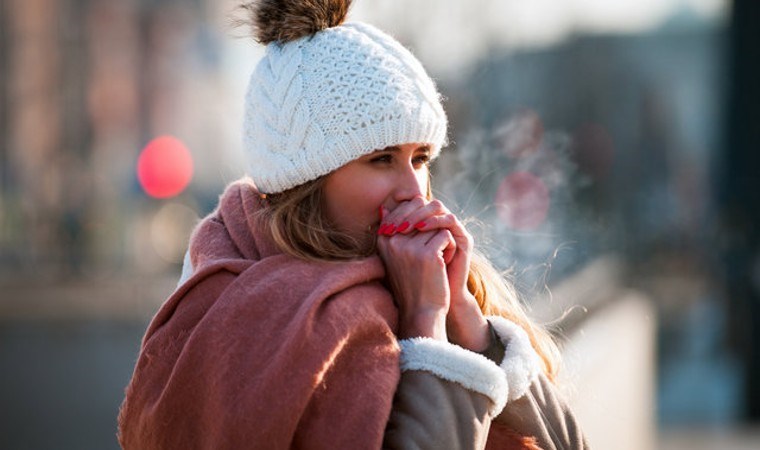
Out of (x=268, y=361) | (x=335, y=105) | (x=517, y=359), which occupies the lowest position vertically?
(x=517, y=359)

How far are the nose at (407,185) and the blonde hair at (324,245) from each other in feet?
0.42

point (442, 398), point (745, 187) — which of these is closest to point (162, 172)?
point (745, 187)

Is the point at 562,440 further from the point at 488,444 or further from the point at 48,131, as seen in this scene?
the point at 48,131

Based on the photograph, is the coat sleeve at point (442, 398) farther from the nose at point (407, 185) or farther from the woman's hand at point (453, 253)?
the nose at point (407, 185)

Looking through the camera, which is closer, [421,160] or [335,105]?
[335,105]

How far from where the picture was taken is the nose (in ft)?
7.75

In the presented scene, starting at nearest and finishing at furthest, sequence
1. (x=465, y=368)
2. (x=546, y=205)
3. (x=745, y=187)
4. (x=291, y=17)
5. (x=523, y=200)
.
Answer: (x=465, y=368) → (x=291, y=17) → (x=523, y=200) → (x=546, y=205) → (x=745, y=187)

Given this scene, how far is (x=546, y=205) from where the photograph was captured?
5504 millimetres

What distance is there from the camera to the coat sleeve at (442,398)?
2111mm

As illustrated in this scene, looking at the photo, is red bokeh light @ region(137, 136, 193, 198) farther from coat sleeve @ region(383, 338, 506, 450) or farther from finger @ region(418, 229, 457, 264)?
coat sleeve @ region(383, 338, 506, 450)

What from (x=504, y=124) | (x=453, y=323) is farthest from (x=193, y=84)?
(x=453, y=323)

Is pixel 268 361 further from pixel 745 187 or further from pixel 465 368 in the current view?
pixel 745 187

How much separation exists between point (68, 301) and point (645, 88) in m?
9.68

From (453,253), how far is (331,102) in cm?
38
